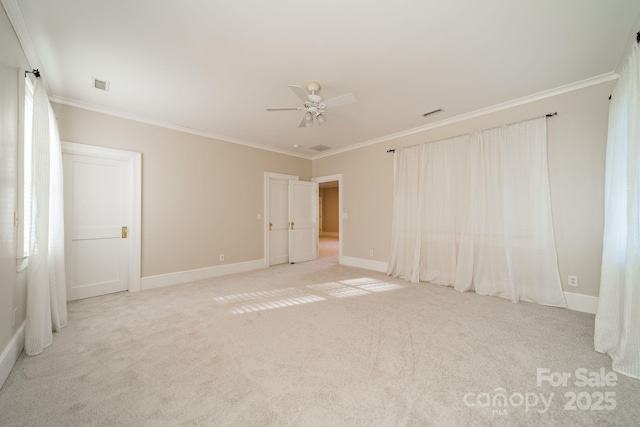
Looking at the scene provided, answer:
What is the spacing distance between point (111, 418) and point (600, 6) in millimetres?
4456

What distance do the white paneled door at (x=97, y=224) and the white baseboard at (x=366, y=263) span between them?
13.6ft

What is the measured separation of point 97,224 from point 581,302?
6613mm

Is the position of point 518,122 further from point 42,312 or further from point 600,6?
point 42,312

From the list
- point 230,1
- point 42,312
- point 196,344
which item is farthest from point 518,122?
point 42,312

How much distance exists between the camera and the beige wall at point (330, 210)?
12.6 m

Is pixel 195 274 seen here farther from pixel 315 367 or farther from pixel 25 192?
pixel 315 367

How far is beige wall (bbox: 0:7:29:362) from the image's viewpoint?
70.9 inches

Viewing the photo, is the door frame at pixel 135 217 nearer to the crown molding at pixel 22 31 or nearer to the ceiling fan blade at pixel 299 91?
the crown molding at pixel 22 31

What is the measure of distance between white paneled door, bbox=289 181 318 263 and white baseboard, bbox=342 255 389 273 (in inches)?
41.5

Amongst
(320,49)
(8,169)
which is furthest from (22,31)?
(320,49)

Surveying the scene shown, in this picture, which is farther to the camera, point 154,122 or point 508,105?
point 154,122

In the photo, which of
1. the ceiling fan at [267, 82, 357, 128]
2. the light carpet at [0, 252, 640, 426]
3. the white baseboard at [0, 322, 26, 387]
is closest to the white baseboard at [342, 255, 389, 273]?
the light carpet at [0, 252, 640, 426]

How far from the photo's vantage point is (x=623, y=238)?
2137 millimetres

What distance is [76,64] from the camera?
103 inches
